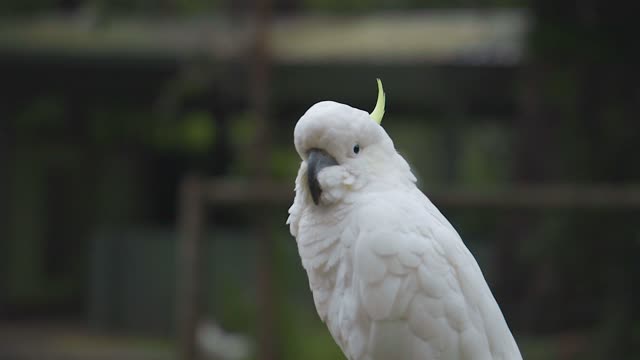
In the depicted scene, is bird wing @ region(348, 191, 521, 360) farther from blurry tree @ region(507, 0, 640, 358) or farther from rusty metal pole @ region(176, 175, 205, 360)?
rusty metal pole @ region(176, 175, 205, 360)

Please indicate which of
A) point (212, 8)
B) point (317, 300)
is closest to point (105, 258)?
Answer: point (212, 8)

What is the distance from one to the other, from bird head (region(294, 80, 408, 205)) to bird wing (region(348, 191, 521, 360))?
5 centimetres

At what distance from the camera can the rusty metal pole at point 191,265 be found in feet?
12.4

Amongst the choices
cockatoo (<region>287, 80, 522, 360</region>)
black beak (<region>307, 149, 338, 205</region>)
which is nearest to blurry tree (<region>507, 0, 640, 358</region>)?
cockatoo (<region>287, 80, 522, 360</region>)

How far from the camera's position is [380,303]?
60.6 inches

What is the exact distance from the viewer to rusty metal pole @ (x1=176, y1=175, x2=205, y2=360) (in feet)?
12.4

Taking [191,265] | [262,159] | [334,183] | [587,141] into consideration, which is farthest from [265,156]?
[334,183]

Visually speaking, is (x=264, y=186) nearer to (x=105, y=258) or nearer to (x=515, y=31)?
(x=515, y=31)

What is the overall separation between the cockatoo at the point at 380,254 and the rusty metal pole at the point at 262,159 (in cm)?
220

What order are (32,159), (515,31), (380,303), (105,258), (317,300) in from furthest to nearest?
(32,159)
(105,258)
(515,31)
(317,300)
(380,303)

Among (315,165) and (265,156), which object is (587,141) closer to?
(265,156)

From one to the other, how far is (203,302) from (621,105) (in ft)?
5.76

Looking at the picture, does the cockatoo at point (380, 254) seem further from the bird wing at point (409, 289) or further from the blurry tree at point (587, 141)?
the blurry tree at point (587, 141)

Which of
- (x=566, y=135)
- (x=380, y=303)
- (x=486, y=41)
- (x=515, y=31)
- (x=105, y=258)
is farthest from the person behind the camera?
(x=105, y=258)
